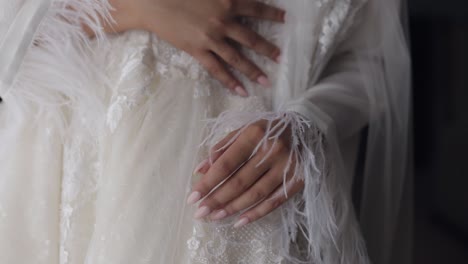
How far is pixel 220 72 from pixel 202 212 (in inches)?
7.6

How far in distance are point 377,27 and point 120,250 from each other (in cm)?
48

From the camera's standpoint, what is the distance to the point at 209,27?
1.98ft

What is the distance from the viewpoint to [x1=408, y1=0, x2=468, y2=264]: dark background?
1461 mm

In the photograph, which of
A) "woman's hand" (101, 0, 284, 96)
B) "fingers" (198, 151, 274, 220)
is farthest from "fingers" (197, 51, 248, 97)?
"fingers" (198, 151, 274, 220)

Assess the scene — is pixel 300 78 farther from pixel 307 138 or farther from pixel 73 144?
pixel 73 144

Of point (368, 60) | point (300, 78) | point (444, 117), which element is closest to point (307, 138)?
point (300, 78)

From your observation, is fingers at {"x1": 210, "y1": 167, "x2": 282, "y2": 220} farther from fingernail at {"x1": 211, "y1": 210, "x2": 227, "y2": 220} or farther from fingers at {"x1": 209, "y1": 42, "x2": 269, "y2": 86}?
fingers at {"x1": 209, "y1": 42, "x2": 269, "y2": 86}

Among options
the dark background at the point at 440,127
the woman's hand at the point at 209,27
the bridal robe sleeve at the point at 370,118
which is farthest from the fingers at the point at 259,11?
the dark background at the point at 440,127

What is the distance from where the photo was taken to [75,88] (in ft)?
1.82

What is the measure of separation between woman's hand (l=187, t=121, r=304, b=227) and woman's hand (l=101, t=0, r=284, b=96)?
Answer: 11cm

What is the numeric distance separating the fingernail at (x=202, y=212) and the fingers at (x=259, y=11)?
267 mm

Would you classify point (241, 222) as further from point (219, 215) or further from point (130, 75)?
point (130, 75)

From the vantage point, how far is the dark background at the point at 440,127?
1.46 m

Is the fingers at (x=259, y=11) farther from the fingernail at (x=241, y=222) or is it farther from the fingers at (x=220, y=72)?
the fingernail at (x=241, y=222)
